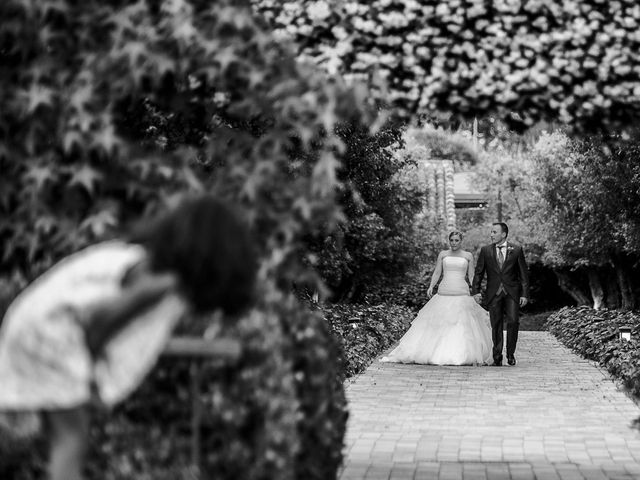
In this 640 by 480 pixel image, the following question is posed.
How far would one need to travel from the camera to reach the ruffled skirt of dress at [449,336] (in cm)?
1788

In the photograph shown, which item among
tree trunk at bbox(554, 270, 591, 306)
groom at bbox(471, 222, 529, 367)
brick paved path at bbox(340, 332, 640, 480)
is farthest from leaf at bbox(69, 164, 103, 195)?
tree trunk at bbox(554, 270, 591, 306)

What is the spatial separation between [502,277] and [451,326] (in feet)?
4.53

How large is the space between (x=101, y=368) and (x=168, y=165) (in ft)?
4.78

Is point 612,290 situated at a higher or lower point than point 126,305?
lower

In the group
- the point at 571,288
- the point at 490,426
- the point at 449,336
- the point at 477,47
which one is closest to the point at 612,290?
the point at 571,288

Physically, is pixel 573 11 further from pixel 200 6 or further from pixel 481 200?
pixel 481 200

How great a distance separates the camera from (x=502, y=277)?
17.2 metres

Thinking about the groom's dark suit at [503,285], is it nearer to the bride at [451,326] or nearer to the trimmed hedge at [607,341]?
the bride at [451,326]

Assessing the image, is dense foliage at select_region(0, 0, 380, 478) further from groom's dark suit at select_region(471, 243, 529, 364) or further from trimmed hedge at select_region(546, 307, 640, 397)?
groom's dark suit at select_region(471, 243, 529, 364)

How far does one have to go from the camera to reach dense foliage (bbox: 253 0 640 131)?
640cm

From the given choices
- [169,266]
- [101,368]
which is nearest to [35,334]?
[101,368]

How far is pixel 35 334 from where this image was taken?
4355mm

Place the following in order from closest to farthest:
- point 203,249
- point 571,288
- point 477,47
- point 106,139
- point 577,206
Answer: point 203,249 → point 106,139 → point 477,47 → point 577,206 → point 571,288

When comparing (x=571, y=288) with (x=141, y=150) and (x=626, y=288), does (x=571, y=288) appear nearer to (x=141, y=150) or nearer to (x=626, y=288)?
(x=626, y=288)
